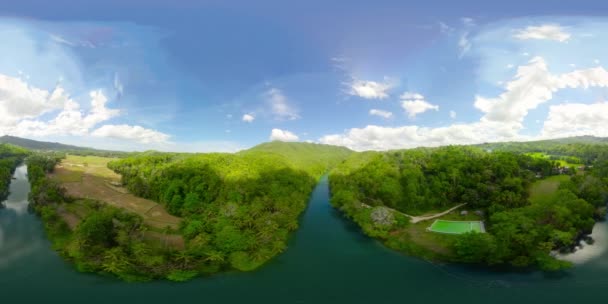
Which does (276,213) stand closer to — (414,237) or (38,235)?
(414,237)

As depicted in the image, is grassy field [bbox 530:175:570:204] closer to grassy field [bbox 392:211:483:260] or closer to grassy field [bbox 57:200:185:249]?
grassy field [bbox 392:211:483:260]

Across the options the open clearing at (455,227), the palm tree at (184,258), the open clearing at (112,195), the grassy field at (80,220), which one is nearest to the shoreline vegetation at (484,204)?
the open clearing at (455,227)

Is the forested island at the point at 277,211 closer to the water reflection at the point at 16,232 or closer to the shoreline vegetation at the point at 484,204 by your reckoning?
the shoreline vegetation at the point at 484,204

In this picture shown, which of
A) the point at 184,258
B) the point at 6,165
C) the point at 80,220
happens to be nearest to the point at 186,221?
the point at 184,258

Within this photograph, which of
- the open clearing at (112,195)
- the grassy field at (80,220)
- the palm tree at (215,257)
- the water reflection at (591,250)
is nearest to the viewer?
the palm tree at (215,257)

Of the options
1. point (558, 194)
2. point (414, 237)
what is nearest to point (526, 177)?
point (558, 194)
